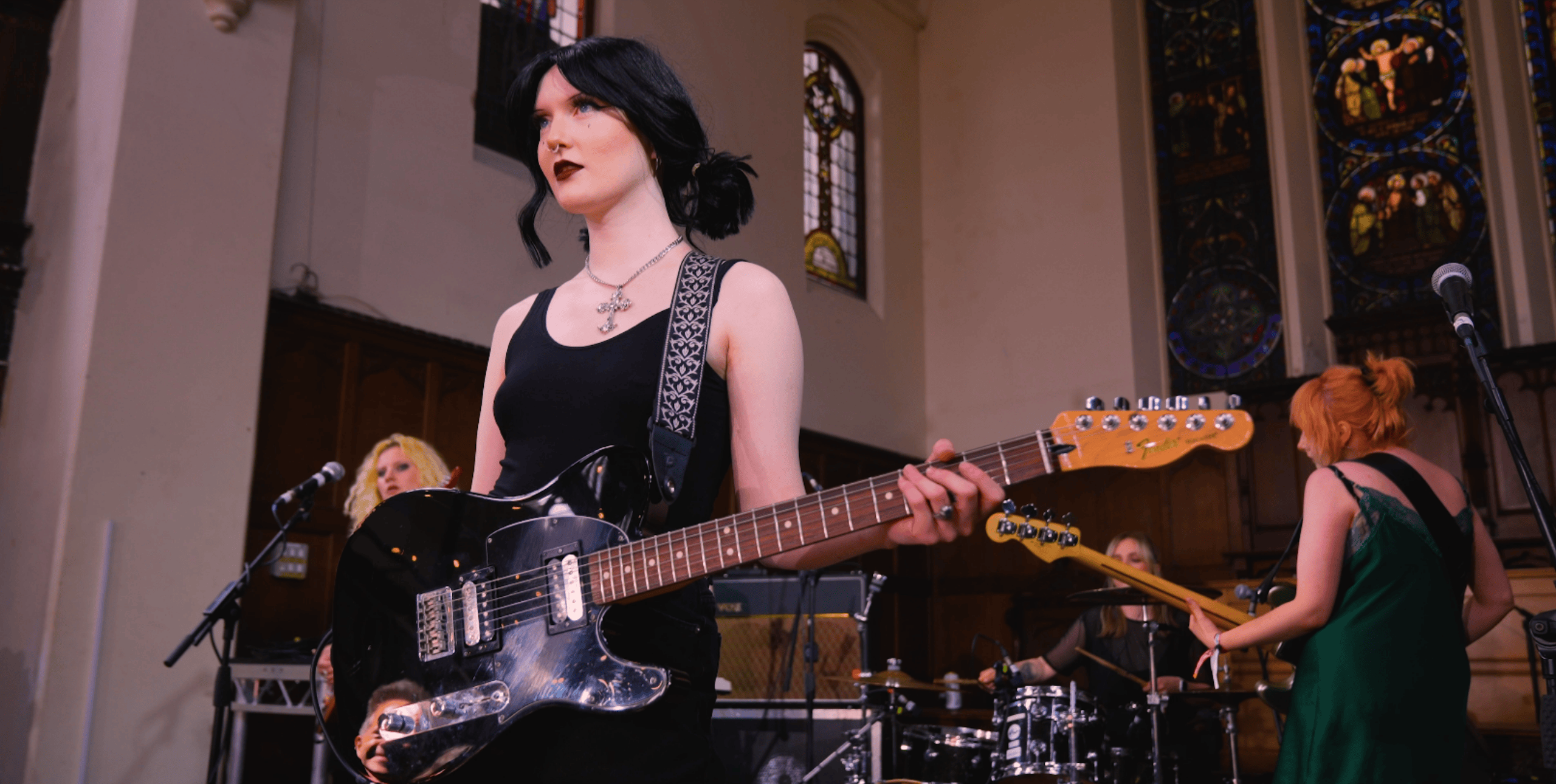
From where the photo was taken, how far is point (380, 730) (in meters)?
1.35

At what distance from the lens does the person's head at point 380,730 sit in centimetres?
134

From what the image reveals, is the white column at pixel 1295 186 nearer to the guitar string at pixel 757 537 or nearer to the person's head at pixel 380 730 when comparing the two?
the guitar string at pixel 757 537

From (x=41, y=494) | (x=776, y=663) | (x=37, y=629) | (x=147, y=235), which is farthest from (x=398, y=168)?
(x=776, y=663)

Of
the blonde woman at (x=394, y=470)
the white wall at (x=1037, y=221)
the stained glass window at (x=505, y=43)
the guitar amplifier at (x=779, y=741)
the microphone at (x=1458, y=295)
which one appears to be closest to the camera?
the microphone at (x=1458, y=295)

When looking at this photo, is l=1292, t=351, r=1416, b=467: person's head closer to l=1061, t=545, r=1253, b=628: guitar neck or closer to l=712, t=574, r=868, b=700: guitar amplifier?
l=1061, t=545, r=1253, b=628: guitar neck

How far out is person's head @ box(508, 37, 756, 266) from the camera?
159cm

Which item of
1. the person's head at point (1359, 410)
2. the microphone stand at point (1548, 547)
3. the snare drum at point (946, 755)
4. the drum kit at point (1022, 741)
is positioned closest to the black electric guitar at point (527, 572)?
the microphone stand at point (1548, 547)

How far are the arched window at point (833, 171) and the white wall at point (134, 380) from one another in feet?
19.2

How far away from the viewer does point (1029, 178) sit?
11.4 metres

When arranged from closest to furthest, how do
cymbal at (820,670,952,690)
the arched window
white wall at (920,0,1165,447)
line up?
1. cymbal at (820,670,952,690)
2. white wall at (920,0,1165,447)
3. the arched window

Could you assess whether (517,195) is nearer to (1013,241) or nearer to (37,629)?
(37,629)

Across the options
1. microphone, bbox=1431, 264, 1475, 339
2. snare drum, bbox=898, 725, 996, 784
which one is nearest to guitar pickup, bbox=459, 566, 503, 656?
microphone, bbox=1431, 264, 1475, 339

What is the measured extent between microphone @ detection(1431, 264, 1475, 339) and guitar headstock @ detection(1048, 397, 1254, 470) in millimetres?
1361

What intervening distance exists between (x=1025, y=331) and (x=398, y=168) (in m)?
6.29
